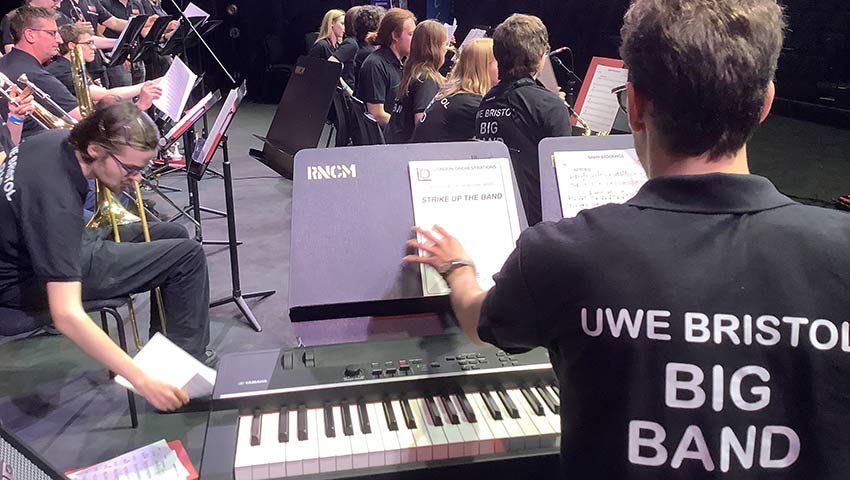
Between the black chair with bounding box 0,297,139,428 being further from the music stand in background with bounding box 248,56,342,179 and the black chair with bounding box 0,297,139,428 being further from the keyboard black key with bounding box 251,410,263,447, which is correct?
the keyboard black key with bounding box 251,410,263,447

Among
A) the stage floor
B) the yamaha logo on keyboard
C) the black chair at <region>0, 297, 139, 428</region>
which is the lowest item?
the stage floor

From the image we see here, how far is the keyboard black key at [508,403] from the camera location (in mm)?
1312

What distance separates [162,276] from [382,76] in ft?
7.80

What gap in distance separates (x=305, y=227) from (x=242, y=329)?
2.14 meters

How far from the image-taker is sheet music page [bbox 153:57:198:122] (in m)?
3.65

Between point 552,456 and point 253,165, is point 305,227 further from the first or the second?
point 253,165

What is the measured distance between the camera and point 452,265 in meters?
1.26

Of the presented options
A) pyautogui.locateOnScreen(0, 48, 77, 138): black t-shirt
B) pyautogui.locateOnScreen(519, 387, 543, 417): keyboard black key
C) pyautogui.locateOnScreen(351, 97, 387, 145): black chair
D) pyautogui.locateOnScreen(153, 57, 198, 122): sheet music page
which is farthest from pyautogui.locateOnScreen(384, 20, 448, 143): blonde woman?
pyautogui.locateOnScreen(519, 387, 543, 417): keyboard black key

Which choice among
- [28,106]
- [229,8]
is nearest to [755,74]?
[28,106]

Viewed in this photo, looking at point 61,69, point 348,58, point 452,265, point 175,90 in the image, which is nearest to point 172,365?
point 452,265

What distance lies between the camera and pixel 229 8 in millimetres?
11062

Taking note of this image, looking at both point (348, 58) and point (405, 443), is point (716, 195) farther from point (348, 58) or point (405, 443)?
point (348, 58)

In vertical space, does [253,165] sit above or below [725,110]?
below

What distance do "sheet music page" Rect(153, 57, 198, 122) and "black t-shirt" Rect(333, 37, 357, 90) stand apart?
209 cm
